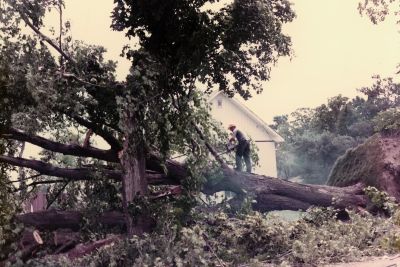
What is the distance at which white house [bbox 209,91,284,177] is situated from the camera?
87.0 feet

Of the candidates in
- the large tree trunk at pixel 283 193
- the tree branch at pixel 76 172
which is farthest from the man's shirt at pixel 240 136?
the tree branch at pixel 76 172

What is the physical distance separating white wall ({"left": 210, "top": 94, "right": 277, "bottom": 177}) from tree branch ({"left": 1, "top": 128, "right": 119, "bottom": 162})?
16430 millimetres

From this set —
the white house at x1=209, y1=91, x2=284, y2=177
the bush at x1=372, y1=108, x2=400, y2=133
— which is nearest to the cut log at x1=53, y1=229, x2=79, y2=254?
the bush at x1=372, y1=108, x2=400, y2=133

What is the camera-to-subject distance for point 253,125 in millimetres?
28375

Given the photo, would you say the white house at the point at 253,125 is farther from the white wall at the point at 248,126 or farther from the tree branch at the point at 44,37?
the tree branch at the point at 44,37

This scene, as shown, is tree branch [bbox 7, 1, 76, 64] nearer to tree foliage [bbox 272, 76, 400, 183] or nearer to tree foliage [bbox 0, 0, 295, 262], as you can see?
tree foliage [bbox 0, 0, 295, 262]

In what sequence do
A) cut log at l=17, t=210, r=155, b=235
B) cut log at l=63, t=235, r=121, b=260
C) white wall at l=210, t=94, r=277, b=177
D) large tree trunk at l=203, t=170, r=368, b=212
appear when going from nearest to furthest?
cut log at l=63, t=235, r=121, b=260
cut log at l=17, t=210, r=155, b=235
large tree trunk at l=203, t=170, r=368, b=212
white wall at l=210, t=94, r=277, b=177

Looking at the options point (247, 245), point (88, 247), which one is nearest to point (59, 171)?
point (88, 247)

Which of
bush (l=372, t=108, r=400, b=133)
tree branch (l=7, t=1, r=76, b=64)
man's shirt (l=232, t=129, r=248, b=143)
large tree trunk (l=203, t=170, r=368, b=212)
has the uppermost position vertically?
tree branch (l=7, t=1, r=76, b=64)

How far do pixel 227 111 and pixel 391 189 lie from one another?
52.3 ft

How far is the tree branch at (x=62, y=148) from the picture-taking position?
895 centimetres

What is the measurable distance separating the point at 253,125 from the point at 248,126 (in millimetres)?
496

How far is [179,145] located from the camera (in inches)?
408

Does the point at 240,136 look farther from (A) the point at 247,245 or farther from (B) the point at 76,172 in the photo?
(B) the point at 76,172
